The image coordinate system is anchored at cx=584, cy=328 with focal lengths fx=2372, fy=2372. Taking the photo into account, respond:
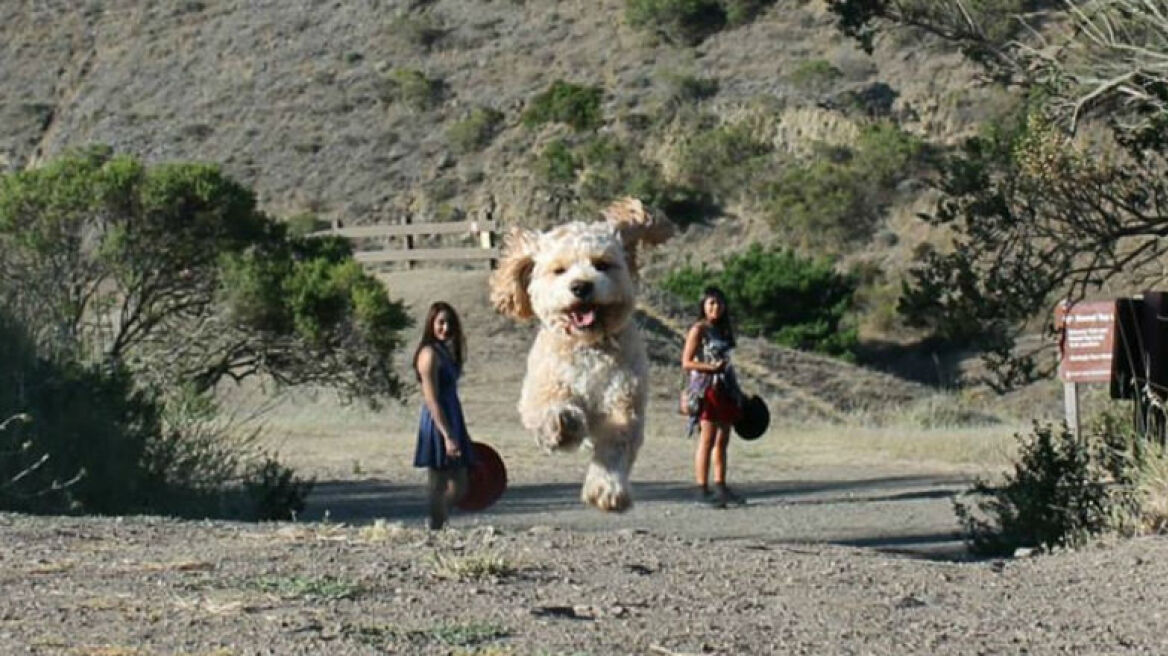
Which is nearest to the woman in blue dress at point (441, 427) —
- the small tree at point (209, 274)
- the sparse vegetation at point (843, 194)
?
the small tree at point (209, 274)

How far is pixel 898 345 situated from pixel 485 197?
12.4m

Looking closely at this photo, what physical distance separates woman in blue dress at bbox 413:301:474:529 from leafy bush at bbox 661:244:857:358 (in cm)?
3121

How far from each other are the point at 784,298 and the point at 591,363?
35055 mm

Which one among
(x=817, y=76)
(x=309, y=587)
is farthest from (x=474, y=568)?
(x=817, y=76)

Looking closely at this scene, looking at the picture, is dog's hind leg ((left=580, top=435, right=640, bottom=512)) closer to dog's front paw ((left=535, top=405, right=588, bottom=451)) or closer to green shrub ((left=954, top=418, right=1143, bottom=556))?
dog's front paw ((left=535, top=405, right=588, bottom=451))

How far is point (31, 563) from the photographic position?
30.8 feet

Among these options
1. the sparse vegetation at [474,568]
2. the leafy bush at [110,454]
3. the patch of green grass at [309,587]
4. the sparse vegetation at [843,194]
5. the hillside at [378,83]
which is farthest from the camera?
the hillside at [378,83]

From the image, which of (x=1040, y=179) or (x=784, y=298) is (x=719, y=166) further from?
(x=1040, y=179)

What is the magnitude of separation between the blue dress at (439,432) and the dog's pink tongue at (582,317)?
2.46 metres

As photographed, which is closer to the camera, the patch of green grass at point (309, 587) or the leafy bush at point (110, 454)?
the patch of green grass at point (309, 587)

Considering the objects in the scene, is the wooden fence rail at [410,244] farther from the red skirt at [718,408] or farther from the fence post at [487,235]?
the red skirt at [718,408]

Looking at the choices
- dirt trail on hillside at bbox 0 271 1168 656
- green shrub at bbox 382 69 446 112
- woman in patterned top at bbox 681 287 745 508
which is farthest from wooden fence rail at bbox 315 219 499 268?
dirt trail on hillside at bbox 0 271 1168 656

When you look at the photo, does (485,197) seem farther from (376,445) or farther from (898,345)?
(376,445)

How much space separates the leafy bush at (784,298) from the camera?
45.1 meters
